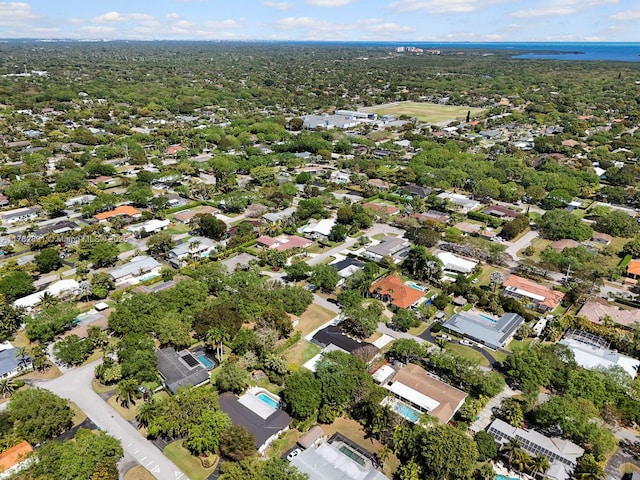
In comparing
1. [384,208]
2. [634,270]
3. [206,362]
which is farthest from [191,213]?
[634,270]

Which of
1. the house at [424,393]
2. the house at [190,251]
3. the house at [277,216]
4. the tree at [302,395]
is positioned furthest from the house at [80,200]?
the house at [424,393]

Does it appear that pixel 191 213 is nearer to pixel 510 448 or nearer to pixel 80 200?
pixel 80 200

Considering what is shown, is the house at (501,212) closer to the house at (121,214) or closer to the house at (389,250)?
→ the house at (389,250)

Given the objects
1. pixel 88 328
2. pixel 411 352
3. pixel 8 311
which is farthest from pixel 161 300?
pixel 411 352

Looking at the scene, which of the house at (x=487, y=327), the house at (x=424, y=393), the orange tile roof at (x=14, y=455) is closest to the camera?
the orange tile roof at (x=14, y=455)

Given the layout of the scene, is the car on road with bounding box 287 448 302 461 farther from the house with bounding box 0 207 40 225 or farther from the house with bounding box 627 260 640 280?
the house with bounding box 0 207 40 225

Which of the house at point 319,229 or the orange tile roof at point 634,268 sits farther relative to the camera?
the house at point 319,229
